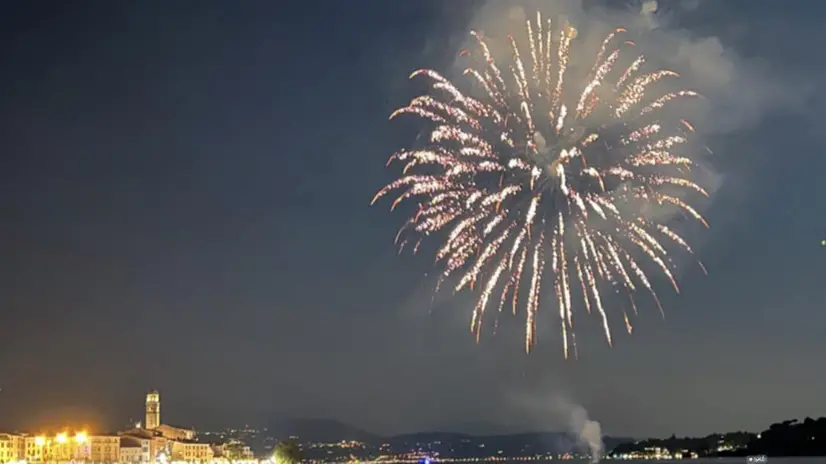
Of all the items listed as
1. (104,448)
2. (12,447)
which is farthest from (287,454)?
(12,447)

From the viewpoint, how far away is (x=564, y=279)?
47156 millimetres

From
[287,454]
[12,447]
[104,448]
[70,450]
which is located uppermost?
[12,447]

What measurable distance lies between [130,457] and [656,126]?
17296cm

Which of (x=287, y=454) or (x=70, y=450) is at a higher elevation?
(x=70, y=450)

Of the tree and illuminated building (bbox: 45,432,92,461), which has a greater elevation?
illuminated building (bbox: 45,432,92,461)

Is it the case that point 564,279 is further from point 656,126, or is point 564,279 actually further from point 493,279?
point 656,126

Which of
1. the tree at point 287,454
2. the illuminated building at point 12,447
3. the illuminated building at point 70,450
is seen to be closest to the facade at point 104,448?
the illuminated building at point 70,450

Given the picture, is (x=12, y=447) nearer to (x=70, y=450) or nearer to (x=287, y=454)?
(x=70, y=450)

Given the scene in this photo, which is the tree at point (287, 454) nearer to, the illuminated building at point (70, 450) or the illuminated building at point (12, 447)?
the illuminated building at point (70, 450)

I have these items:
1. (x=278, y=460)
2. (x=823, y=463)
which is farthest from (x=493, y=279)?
(x=823, y=463)

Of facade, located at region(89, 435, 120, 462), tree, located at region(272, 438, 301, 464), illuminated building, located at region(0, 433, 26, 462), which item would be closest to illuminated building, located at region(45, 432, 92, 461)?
facade, located at region(89, 435, 120, 462)

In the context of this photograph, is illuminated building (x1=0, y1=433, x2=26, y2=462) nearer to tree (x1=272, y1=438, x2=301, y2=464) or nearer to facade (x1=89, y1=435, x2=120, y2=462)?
facade (x1=89, y1=435, x2=120, y2=462)

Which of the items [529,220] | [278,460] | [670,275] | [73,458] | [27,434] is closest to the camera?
[670,275]

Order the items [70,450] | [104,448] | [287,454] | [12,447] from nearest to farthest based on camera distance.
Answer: [287,454], [12,447], [70,450], [104,448]
